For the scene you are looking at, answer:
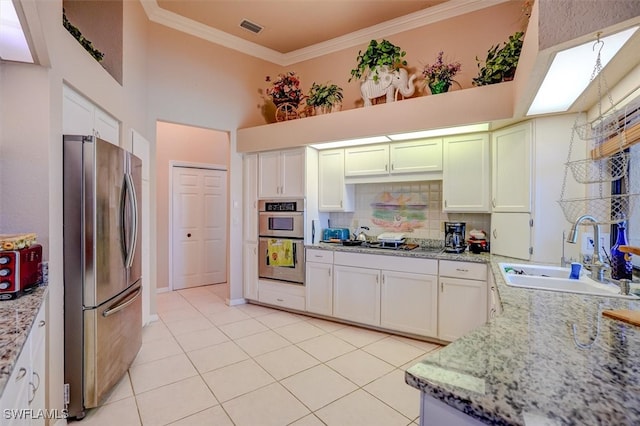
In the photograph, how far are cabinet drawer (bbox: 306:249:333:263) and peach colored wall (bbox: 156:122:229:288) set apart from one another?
A: 211cm

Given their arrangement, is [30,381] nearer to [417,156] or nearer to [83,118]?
[83,118]

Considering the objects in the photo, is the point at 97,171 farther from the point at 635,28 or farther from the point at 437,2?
the point at 437,2

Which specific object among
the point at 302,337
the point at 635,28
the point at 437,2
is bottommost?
the point at 302,337


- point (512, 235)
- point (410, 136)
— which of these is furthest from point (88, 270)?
point (512, 235)

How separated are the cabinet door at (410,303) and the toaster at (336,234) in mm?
867

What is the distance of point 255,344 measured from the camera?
281 cm

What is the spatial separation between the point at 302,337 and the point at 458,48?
351 centimetres

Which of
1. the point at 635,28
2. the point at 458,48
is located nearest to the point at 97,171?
the point at 635,28

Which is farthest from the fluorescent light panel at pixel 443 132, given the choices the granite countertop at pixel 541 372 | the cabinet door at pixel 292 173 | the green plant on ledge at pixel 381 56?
the granite countertop at pixel 541 372

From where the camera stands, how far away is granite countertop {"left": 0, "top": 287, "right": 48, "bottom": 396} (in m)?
0.86

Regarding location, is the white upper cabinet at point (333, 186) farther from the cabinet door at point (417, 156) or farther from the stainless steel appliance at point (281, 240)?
the cabinet door at point (417, 156)

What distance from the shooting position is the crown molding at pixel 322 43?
10.2 feet

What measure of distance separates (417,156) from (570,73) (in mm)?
1479

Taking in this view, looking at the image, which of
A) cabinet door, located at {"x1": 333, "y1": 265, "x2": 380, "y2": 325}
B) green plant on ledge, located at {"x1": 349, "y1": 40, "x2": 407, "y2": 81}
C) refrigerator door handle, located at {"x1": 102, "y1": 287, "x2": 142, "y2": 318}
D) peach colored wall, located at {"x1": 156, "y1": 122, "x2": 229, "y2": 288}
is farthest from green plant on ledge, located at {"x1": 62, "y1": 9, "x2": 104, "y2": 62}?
cabinet door, located at {"x1": 333, "y1": 265, "x2": 380, "y2": 325}
